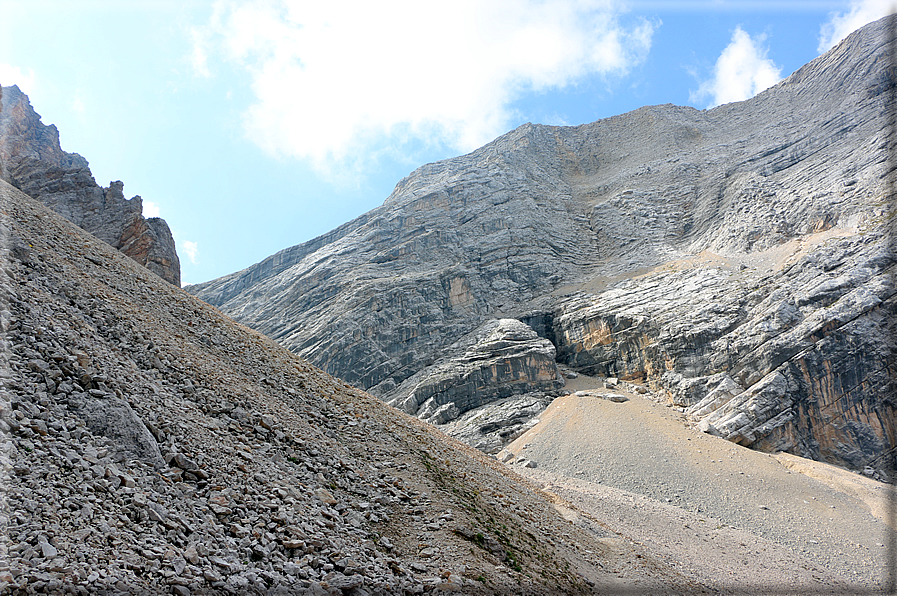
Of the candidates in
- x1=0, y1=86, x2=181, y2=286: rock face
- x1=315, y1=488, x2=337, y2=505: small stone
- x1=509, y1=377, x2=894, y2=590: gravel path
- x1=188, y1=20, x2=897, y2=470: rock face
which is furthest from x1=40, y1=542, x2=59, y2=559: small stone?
x1=188, y1=20, x2=897, y2=470: rock face

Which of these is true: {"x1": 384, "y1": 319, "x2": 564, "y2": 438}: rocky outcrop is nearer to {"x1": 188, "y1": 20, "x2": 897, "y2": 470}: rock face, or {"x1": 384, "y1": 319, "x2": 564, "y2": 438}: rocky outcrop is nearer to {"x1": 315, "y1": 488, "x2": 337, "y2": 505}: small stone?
{"x1": 188, "y1": 20, "x2": 897, "y2": 470}: rock face

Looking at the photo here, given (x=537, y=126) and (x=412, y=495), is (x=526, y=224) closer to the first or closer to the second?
(x=537, y=126)

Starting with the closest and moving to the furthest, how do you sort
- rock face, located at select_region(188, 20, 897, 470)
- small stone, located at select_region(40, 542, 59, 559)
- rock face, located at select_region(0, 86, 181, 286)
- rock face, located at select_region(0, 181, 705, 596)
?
small stone, located at select_region(40, 542, 59, 559) → rock face, located at select_region(0, 181, 705, 596) → rock face, located at select_region(0, 86, 181, 286) → rock face, located at select_region(188, 20, 897, 470)

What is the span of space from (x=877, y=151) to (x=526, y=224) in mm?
42366

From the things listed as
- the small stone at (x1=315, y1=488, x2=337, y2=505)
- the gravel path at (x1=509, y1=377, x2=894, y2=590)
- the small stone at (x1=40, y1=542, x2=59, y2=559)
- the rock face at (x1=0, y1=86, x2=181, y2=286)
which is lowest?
the gravel path at (x1=509, y1=377, x2=894, y2=590)

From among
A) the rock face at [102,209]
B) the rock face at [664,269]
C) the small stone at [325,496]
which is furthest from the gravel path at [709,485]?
the rock face at [102,209]

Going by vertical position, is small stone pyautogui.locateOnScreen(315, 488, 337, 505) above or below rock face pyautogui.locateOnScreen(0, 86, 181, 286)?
below

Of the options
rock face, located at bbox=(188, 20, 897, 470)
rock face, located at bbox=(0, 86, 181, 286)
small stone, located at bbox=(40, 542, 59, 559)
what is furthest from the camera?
rock face, located at bbox=(188, 20, 897, 470)

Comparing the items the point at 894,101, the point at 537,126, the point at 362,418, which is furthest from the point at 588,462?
the point at 537,126

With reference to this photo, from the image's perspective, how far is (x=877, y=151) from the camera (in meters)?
48.3

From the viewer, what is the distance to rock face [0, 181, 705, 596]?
6.45 meters

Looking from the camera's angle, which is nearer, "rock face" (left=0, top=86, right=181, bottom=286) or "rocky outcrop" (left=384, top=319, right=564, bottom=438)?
"rock face" (left=0, top=86, right=181, bottom=286)

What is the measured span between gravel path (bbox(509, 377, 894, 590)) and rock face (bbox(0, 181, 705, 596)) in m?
11.3

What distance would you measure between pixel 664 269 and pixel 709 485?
32821 mm
